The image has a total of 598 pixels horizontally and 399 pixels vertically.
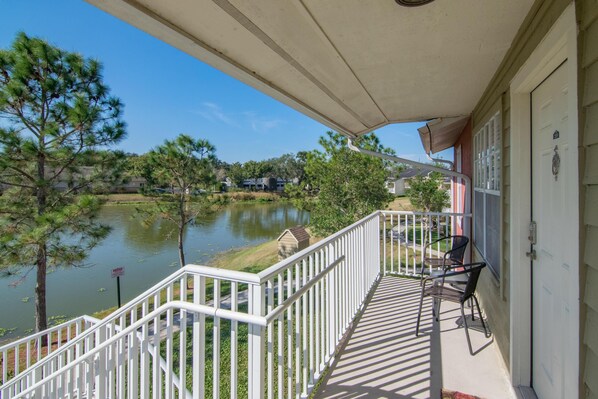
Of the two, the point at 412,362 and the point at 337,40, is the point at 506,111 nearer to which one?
the point at 337,40

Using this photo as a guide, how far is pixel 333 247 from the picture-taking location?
2.30 m

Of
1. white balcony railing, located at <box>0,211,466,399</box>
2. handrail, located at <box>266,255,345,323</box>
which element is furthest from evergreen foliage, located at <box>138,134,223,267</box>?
handrail, located at <box>266,255,345,323</box>

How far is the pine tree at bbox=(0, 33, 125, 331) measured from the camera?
17.9 feet

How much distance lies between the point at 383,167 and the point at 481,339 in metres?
6.83

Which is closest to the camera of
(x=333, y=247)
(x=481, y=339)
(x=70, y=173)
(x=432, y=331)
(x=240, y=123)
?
(x=333, y=247)

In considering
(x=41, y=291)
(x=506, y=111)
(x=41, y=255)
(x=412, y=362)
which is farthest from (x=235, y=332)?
(x=41, y=291)

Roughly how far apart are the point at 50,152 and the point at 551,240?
7384mm

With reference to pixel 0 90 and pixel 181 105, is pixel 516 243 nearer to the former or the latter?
pixel 0 90

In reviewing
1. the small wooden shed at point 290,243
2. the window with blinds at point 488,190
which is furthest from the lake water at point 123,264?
the window with blinds at point 488,190

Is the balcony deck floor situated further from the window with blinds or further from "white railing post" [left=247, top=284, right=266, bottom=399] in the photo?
"white railing post" [left=247, top=284, right=266, bottom=399]

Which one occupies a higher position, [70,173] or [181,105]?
[181,105]

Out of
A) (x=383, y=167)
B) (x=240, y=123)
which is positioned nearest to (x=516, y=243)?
(x=383, y=167)

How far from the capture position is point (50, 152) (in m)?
5.80

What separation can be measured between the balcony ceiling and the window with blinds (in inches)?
18.1
